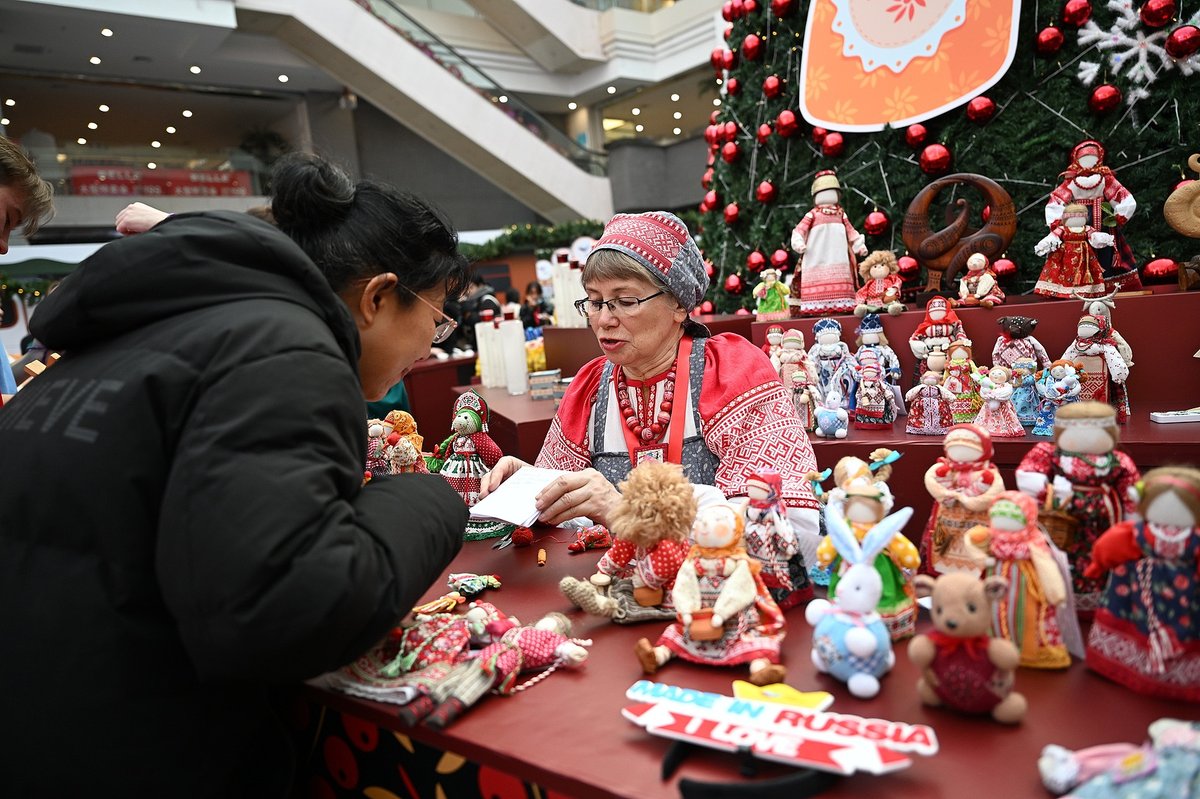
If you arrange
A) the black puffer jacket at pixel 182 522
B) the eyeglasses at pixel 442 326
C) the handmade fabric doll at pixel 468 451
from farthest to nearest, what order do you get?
1. the handmade fabric doll at pixel 468 451
2. the eyeglasses at pixel 442 326
3. the black puffer jacket at pixel 182 522

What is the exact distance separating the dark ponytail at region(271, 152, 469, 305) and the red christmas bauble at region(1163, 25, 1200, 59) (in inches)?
138

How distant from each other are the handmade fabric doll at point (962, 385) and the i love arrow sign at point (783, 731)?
1.96 metres

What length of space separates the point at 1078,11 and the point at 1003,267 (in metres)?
1.19

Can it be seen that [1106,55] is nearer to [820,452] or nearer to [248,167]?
[820,452]

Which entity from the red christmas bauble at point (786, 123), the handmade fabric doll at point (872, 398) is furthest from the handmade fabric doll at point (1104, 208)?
the red christmas bauble at point (786, 123)

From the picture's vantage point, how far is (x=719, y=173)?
5238mm

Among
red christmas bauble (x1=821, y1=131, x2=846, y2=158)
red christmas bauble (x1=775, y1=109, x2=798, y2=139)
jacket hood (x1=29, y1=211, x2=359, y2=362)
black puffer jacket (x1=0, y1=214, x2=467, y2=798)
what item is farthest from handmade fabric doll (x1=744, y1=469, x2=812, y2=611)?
red christmas bauble (x1=775, y1=109, x2=798, y2=139)

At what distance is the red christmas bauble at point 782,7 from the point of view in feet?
14.6

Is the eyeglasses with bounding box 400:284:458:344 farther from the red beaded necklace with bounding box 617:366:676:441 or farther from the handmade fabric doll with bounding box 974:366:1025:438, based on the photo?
the handmade fabric doll with bounding box 974:366:1025:438

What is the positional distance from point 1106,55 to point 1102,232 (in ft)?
3.81

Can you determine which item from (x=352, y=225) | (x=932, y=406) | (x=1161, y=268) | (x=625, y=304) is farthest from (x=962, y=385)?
(x=352, y=225)

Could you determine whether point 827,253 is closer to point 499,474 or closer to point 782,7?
point 782,7

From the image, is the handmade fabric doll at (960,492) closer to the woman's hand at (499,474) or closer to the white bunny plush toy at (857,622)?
the white bunny plush toy at (857,622)

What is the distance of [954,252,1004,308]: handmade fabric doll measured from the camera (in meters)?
2.99
